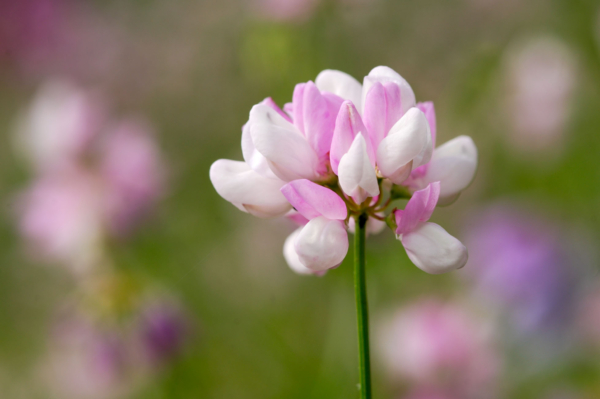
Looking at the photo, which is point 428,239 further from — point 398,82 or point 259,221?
point 259,221

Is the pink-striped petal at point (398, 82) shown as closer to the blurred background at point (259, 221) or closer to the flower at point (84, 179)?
the blurred background at point (259, 221)

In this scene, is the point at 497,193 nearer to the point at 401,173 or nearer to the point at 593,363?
the point at 593,363

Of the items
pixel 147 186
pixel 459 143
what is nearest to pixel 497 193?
pixel 147 186

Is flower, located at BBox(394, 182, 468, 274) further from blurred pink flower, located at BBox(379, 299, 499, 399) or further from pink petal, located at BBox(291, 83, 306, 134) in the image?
blurred pink flower, located at BBox(379, 299, 499, 399)

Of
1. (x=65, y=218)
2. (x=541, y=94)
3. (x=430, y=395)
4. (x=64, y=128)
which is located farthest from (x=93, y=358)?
(x=541, y=94)

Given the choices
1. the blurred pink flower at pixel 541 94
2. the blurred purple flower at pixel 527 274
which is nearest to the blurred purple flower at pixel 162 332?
the blurred purple flower at pixel 527 274

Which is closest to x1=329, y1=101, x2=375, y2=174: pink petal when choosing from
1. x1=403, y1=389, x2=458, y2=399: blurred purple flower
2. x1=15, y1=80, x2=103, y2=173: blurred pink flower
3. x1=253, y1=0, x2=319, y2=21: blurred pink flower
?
x1=403, y1=389, x2=458, y2=399: blurred purple flower
